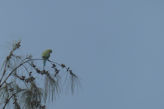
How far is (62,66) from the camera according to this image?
8.58ft

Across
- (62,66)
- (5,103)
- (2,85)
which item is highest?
(62,66)

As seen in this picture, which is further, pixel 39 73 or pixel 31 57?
pixel 31 57

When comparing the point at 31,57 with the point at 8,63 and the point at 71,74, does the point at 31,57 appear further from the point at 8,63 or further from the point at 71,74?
the point at 71,74

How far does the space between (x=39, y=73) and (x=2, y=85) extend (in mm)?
342

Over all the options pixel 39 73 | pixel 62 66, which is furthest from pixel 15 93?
pixel 62 66

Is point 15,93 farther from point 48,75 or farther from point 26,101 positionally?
point 48,75

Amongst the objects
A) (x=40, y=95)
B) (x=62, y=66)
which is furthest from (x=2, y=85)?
(x=62, y=66)

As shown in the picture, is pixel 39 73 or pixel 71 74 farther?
pixel 71 74

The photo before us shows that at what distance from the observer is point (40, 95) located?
2.56 m

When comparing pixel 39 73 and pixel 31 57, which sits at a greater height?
pixel 31 57

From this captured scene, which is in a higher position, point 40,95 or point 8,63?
point 8,63

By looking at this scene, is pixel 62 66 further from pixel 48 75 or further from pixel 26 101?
pixel 26 101

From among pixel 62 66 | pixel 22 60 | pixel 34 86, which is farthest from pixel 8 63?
pixel 62 66

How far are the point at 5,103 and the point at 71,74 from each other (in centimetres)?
62
